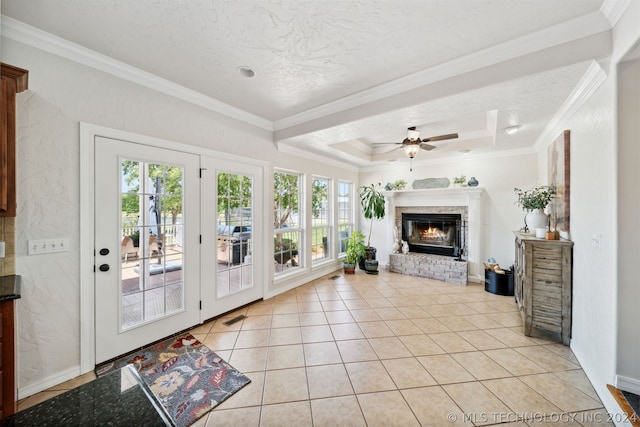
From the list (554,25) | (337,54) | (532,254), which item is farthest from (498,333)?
(337,54)

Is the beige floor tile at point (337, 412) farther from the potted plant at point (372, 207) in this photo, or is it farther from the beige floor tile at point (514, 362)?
the potted plant at point (372, 207)

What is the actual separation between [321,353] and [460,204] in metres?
3.91

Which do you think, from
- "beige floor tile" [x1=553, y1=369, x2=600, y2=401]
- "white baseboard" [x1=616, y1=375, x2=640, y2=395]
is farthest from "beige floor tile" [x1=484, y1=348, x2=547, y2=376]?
"white baseboard" [x1=616, y1=375, x2=640, y2=395]

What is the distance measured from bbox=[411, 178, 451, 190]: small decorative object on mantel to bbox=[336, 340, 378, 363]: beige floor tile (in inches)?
139

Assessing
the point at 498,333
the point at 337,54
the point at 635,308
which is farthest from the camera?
the point at 498,333

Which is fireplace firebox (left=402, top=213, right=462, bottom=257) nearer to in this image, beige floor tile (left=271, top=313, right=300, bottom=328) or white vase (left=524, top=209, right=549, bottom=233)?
white vase (left=524, top=209, right=549, bottom=233)

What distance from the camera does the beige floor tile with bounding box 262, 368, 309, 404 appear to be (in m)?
1.80

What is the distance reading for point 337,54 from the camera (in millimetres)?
2021

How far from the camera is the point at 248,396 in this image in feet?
5.97

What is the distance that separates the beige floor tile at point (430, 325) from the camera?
2752mm

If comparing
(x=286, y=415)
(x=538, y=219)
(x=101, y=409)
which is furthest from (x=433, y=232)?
(x=101, y=409)

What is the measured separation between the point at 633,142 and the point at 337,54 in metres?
2.12

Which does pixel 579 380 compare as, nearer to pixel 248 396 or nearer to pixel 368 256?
pixel 248 396

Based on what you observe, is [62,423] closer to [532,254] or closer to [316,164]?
[532,254]
